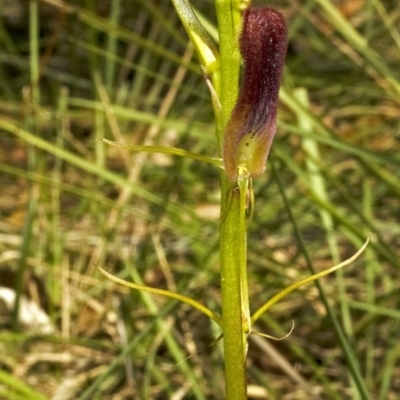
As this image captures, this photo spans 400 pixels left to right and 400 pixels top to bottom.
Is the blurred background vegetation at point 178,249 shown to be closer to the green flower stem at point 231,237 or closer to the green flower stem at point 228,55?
the green flower stem at point 231,237

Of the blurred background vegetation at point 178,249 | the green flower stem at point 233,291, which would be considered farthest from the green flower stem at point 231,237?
the blurred background vegetation at point 178,249

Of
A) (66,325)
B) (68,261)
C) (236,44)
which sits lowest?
(66,325)

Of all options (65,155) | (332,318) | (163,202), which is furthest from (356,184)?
(332,318)

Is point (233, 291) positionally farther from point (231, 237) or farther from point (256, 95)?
point (256, 95)

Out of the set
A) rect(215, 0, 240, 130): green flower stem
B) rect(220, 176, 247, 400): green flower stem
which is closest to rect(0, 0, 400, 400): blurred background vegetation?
rect(220, 176, 247, 400): green flower stem

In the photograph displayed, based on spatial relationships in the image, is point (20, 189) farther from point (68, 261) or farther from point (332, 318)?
point (332, 318)
